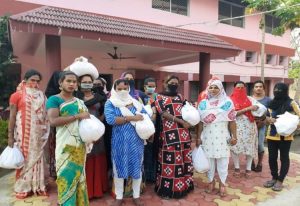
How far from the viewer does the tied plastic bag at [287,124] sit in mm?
3879

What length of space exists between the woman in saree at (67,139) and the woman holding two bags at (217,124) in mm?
1724

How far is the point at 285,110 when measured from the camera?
406 centimetres

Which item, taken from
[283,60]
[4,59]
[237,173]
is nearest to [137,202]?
[237,173]

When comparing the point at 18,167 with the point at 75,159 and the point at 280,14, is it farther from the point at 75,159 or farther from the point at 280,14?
the point at 280,14

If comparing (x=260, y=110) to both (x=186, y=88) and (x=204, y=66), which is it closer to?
(x=204, y=66)

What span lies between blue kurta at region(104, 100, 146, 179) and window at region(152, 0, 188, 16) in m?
8.53

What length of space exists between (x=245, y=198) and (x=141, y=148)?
1704mm

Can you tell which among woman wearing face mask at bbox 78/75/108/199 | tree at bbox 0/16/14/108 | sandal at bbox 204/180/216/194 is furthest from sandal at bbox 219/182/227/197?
tree at bbox 0/16/14/108

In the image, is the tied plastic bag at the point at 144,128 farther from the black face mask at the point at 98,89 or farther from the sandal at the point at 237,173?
the sandal at the point at 237,173

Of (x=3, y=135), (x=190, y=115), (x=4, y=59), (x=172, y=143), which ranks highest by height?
(x=4, y=59)

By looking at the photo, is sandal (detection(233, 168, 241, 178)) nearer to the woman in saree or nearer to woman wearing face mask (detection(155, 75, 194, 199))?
woman wearing face mask (detection(155, 75, 194, 199))

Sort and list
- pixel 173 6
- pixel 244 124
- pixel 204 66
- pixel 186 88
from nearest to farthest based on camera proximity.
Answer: pixel 244 124
pixel 204 66
pixel 173 6
pixel 186 88

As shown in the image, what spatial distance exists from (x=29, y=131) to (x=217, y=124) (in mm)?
2519

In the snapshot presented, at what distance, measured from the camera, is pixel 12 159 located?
3.59 metres
